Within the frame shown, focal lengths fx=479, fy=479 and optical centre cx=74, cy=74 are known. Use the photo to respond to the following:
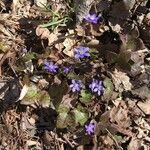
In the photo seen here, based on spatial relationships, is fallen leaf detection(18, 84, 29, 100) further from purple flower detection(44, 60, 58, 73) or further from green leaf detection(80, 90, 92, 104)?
green leaf detection(80, 90, 92, 104)

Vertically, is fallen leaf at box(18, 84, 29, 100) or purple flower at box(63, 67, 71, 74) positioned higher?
purple flower at box(63, 67, 71, 74)

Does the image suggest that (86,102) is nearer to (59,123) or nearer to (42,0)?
(59,123)

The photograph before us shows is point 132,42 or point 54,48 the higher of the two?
point 132,42

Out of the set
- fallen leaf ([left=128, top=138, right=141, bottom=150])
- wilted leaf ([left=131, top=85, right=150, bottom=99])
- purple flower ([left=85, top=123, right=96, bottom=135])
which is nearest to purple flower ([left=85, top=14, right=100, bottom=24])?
wilted leaf ([left=131, top=85, right=150, bottom=99])

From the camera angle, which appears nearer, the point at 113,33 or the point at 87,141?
the point at 87,141

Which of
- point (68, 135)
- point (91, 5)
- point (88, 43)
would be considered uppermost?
point (91, 5)

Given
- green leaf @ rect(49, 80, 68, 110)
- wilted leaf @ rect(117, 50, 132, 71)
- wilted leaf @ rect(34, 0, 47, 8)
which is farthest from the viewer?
wilted leaf @ rect(34, 0, 47, 8)

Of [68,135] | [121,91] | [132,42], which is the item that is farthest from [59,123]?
[132,42]

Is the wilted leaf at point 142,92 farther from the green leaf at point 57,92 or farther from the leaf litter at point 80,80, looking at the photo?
the green leaf at point 57,92
